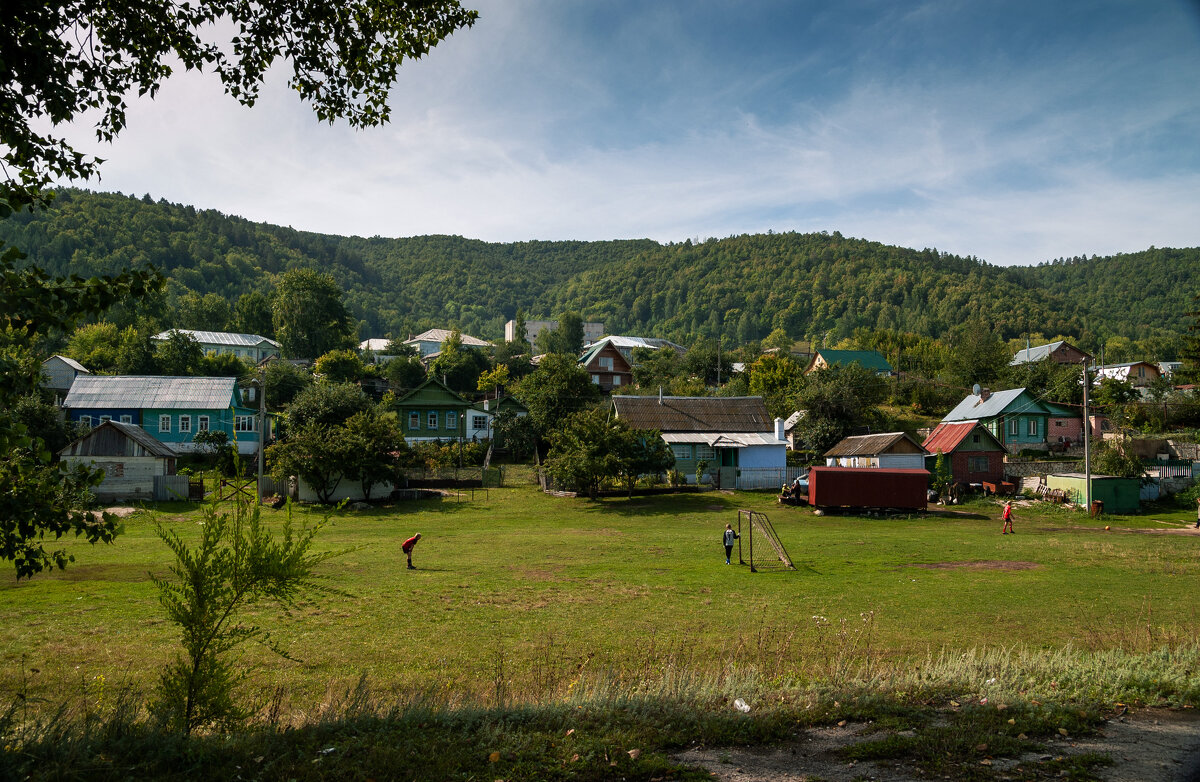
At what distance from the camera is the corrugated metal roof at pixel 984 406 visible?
57.8 m

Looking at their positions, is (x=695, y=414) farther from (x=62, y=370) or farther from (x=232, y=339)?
(x=232, y=339)

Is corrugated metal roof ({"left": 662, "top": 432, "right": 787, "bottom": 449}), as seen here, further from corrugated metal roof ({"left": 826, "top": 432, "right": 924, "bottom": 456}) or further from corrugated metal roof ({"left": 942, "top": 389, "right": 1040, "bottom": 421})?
corrugated metal roof ({"left": 942, "top": 389, "right": 1040, "bottom": 421})

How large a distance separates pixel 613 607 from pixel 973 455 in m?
37.0

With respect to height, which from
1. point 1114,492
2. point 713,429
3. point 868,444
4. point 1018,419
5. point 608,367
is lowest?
point 1114,492

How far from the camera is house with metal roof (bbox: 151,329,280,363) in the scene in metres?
98.5

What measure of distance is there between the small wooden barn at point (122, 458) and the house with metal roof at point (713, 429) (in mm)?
28389

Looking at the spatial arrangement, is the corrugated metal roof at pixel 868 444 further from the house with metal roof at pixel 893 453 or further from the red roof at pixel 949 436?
the red roof at pixel 949 436

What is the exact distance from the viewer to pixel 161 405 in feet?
171

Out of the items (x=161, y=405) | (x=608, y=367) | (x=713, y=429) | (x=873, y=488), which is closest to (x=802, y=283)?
(x=608, y=367)

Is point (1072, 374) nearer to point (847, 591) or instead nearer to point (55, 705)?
→ point (847, 591)

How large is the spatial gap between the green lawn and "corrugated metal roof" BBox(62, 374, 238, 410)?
78.9 feet

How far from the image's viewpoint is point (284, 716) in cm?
873

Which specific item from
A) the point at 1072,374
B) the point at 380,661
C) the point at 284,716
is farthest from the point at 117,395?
the point at 1072,374

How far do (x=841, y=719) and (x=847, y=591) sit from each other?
39.2 ft
